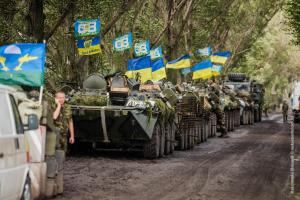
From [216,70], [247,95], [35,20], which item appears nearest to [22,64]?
[35,20]

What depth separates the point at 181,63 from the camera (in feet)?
111

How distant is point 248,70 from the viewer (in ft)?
264

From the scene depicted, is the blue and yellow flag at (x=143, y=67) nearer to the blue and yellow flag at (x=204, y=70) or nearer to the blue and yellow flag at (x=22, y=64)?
the blue and yellow flag at (x=204, y=70)

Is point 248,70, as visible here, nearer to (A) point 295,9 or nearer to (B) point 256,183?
(A) point 295,9

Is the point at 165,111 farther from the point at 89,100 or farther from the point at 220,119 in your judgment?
the point at 220,119

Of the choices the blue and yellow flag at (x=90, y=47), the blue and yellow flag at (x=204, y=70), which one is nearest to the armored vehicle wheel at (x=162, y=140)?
the blue and yellow flag at (x=90, y=47)

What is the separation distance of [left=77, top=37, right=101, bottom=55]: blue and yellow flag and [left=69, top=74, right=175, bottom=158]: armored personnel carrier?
5.24 m

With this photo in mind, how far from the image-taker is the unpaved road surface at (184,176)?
42.3ft

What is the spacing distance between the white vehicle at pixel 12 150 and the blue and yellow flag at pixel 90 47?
16272 millimetres

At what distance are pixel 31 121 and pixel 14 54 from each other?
2.20 metres

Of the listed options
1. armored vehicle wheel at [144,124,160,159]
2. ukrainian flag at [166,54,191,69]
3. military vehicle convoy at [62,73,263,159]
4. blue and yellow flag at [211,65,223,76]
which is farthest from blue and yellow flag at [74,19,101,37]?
blue and yellow flag at [211,65,223,76]

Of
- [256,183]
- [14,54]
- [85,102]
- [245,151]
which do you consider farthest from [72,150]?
[14,54]

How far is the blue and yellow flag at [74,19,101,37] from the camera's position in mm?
25344

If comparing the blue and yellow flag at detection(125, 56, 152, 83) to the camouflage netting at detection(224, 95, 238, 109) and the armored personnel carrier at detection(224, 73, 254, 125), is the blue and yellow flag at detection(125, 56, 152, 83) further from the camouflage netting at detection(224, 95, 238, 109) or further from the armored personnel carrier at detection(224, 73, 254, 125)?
the armored personnel carrier at detection(224, 73, 254, 125)
